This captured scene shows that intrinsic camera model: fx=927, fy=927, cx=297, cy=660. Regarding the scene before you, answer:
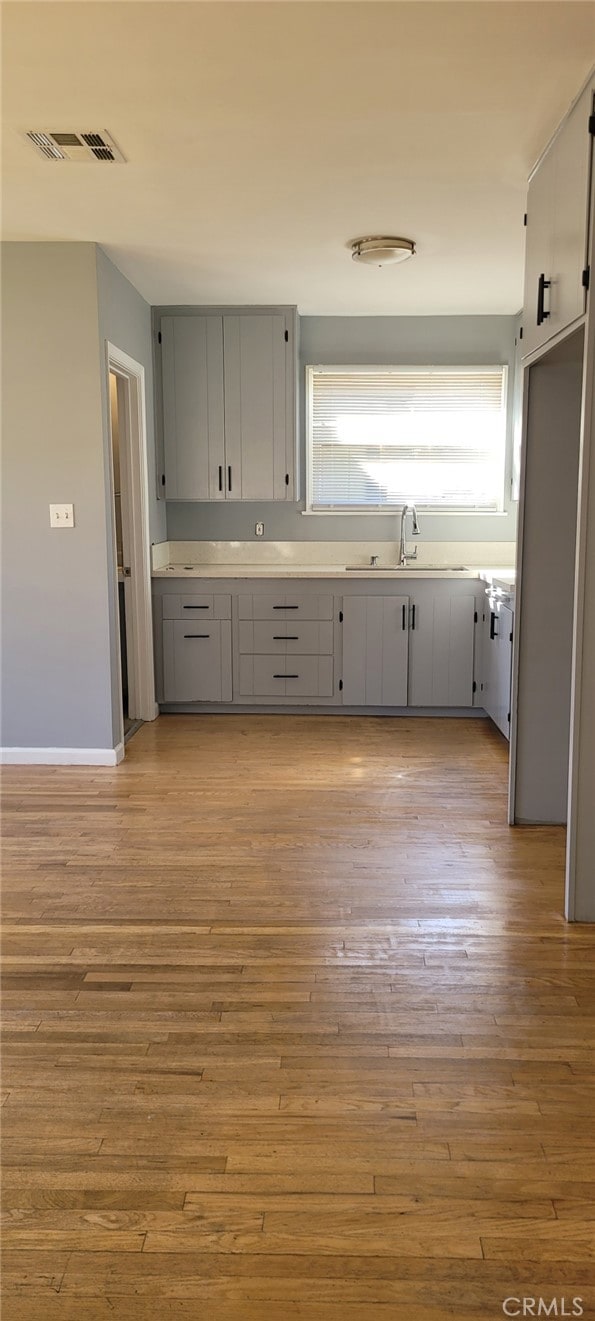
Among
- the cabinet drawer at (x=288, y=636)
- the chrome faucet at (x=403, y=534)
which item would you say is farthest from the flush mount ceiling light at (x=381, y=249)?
the cabinet drawer at (x=288, y=636)

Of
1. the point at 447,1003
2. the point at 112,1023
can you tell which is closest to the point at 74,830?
the point at 112,1023

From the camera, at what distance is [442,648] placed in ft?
18.1

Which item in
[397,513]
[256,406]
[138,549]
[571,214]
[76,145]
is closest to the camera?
[571,214]

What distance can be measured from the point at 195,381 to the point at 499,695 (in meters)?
2.67

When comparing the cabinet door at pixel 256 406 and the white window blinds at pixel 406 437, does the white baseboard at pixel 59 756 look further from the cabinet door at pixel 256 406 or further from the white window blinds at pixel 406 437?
the white window blinds at pixel 406 437

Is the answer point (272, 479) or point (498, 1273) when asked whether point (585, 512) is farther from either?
point (272, 479)

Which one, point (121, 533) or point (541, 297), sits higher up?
point (541, 297)

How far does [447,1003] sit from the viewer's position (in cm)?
237

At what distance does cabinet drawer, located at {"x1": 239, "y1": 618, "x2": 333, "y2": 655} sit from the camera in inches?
220

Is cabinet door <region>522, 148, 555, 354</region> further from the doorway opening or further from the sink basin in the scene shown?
the doorway opening

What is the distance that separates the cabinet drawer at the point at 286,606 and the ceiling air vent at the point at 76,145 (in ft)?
9.05

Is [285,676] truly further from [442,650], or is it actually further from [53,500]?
[53,500]

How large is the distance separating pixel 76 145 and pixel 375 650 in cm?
321

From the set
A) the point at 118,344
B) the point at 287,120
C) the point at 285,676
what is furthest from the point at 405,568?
the point at 287,120
